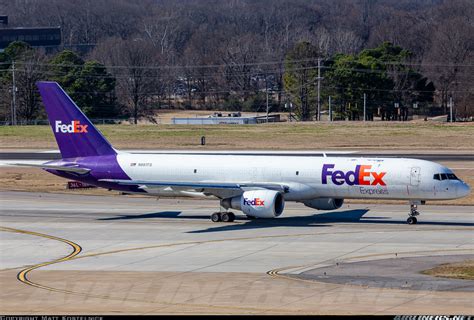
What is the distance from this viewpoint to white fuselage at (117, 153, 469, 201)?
55.2 meters

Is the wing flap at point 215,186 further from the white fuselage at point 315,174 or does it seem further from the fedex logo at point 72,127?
the fedex logo at point 72,127

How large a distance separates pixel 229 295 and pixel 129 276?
6.49 meters

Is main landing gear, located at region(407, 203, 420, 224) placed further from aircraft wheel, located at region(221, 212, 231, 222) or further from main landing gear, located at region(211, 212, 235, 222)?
aircraft wheel, located at region(221, 212, 231, 222)

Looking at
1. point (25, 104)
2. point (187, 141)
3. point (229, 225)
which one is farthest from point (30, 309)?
point (25, 104)

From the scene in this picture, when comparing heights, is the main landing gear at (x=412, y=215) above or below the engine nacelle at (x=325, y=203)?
below

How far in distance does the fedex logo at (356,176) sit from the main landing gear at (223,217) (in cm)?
A: 594

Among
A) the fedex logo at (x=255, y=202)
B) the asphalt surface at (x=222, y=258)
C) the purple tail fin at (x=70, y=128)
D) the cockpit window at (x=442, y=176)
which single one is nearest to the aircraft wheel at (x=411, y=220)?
the asphalt surface at (x=222, y=258)

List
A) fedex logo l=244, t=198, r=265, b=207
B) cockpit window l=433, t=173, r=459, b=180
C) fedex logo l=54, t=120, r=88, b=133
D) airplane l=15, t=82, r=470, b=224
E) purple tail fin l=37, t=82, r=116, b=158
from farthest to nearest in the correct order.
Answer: fedex logo l=54, t=120, r=88, b=133 → purple tail fin l=37, t=82, r=116, b=158 → fedex logo l=244, t=198, r=265, b=207 → airplane l=15, t=82, r=470, b=224 → cockpit window l=433, t=173, r=459, b=180

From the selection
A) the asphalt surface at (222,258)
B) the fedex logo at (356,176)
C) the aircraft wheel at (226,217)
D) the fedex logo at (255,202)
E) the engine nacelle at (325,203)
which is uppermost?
the fedex logo at (356,176)

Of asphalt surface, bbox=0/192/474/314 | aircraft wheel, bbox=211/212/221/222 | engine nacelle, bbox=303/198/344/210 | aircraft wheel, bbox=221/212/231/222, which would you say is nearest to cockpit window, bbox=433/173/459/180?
asphalt surface, bbox=0/192/474/314

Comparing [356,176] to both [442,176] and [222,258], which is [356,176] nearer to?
[442,176]

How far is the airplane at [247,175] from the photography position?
5547 cm

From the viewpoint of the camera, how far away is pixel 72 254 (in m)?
47.1

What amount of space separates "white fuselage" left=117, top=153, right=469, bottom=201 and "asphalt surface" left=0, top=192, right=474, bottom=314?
186cm
